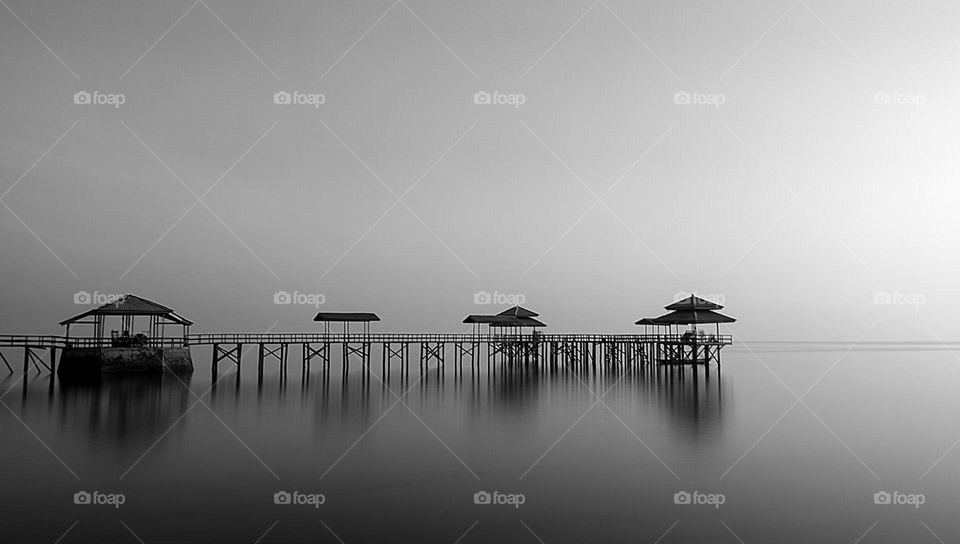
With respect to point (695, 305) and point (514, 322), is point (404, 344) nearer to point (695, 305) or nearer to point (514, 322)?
point (514, 322)

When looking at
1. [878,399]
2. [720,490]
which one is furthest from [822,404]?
[720,490]

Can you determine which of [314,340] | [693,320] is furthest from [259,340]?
[693,320]

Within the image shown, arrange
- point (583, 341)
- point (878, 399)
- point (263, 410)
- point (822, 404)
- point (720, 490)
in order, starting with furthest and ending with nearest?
point (583, 341)
point (878, 399)
point (822, 404)
point (263, 410)
point (720, 490)

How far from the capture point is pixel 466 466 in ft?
47.6

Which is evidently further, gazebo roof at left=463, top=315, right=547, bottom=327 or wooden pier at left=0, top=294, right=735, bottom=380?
gazebo roof at left=463, top=315, right=547, bottom=327

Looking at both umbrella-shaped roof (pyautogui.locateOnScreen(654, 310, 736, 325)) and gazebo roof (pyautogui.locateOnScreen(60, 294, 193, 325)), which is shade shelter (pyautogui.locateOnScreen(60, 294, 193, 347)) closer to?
gazebo roof (pyautogui.locateOnScreen(60, 294, 193, 325))

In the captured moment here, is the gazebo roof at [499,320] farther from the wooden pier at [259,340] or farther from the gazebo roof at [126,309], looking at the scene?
the gazebo roof at [126,309]

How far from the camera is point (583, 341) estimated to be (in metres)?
45.0

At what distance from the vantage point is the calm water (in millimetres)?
10344

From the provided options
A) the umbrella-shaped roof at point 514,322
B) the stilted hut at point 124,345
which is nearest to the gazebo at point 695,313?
the umbrella-shaped roof at point 514,322

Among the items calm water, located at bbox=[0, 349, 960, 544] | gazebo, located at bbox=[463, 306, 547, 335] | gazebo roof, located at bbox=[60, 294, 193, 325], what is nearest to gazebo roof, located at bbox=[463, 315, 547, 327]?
gazebo, located at bbox=[463, 306, 547, 335]

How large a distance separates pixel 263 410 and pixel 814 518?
17786 millimetres

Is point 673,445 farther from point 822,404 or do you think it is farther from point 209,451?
point 822,404

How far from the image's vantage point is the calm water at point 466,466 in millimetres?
10344
